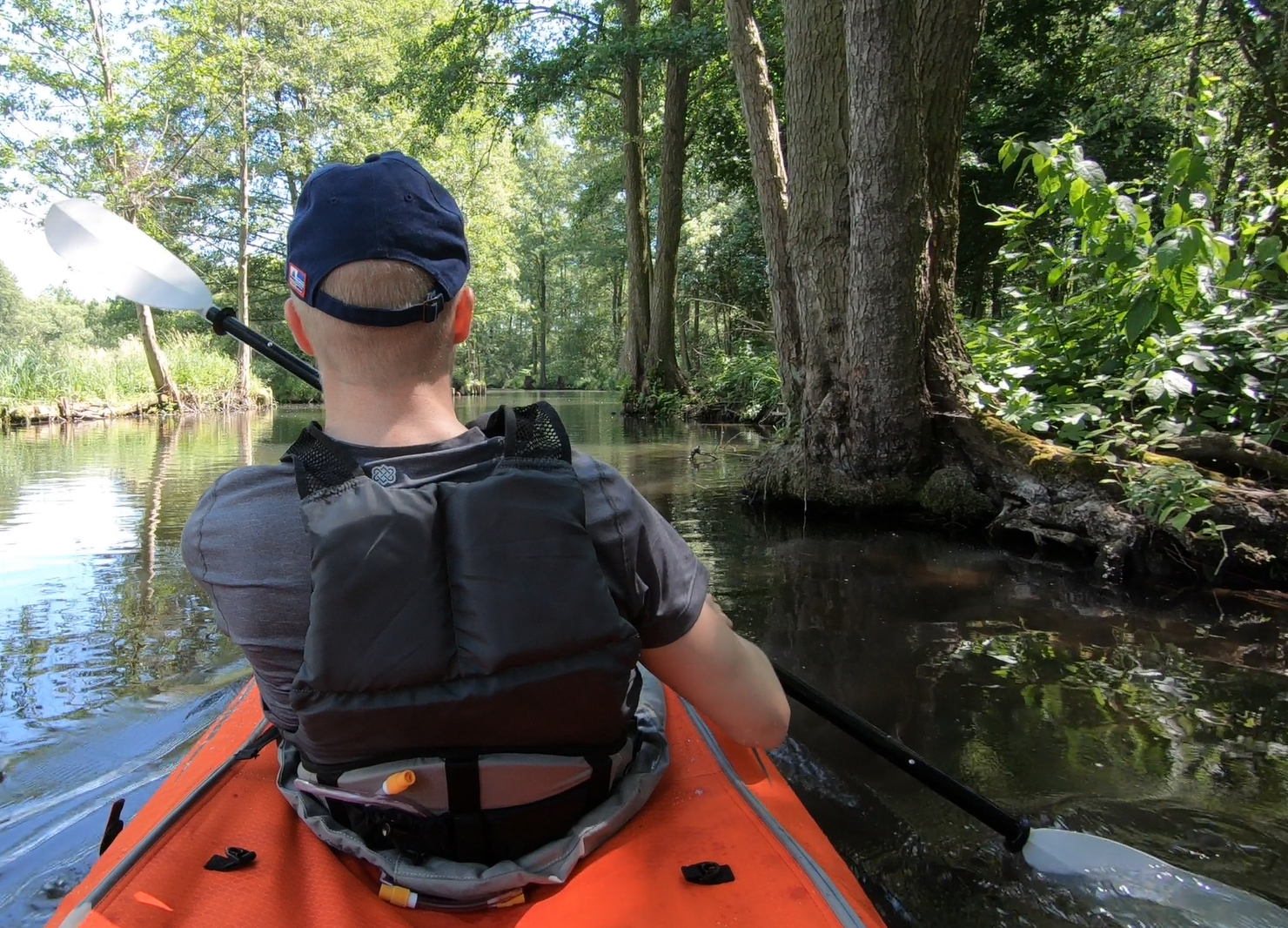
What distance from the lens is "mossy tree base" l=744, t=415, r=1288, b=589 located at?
12.7 ft

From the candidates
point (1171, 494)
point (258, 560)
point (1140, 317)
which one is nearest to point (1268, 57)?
point (1140, 317)

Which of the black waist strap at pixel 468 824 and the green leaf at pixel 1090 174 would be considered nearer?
the black waist strap at pixel 468 824

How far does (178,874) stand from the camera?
1.18 meters

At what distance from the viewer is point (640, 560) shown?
1.21 meters

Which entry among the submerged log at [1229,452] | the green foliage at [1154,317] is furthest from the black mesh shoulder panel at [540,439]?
the submerged log at [1229,452]

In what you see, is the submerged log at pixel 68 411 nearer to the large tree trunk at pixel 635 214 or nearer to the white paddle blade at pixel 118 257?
the large tree trunk at pixel 635 214

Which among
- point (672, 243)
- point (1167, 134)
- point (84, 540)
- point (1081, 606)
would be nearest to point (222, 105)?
point (672, 243)

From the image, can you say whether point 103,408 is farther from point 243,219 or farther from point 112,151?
point 243,219

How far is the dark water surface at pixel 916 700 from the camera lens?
200 centimetres

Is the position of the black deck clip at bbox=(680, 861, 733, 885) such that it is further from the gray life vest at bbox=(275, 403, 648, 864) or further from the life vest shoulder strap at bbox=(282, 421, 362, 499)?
the life vest shoulder strap at bbox=(282, 421, 362, 499)

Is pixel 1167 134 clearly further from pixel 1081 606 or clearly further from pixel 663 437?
pixel 1081 606

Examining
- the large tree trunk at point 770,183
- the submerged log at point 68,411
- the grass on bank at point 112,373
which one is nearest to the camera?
the large tree trunk at point 770,183

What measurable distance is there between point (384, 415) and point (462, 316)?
222 mm

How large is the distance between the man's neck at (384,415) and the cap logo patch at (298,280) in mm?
154
